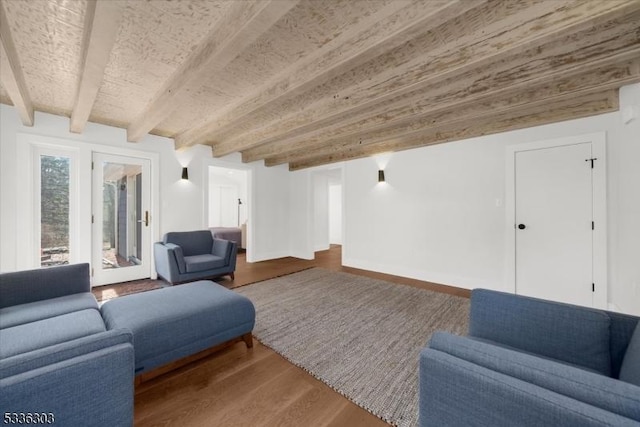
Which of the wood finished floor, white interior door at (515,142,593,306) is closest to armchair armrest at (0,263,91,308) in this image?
the wood finished floor

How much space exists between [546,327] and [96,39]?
3.25 m

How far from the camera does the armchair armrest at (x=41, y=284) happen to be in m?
1.93

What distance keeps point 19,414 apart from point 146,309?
958 millimetres

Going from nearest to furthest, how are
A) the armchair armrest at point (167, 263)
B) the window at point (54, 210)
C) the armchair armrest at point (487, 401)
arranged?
the armchair armrest at point (487, 401) < the window at point (54, 210) < the armchair armrest at point (167, 263)

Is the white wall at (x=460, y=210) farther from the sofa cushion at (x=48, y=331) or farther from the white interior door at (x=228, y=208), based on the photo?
the white interior door at (x=228, y=208)

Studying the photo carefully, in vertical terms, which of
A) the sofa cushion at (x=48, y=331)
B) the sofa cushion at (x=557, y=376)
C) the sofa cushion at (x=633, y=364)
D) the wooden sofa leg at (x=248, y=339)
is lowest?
the wooden sofa leg at (x=248, y=339)

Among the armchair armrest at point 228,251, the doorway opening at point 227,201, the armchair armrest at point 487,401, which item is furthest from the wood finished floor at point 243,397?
the doorway opening at point 227,201

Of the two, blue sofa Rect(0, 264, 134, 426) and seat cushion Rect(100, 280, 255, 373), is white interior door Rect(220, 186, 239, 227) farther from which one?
blue sofa Rect(0, 264, 134, 426)

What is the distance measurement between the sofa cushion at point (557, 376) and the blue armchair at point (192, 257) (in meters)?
3.68

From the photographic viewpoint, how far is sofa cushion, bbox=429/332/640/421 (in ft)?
2.20

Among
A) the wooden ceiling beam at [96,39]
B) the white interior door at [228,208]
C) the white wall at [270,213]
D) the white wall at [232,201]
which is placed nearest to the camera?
the wooden ceiling beam at [96,39]

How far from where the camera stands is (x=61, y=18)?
1.66m

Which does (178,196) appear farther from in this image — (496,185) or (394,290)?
(496,185)

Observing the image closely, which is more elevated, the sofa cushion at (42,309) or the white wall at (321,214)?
the white wall at (321,214)
